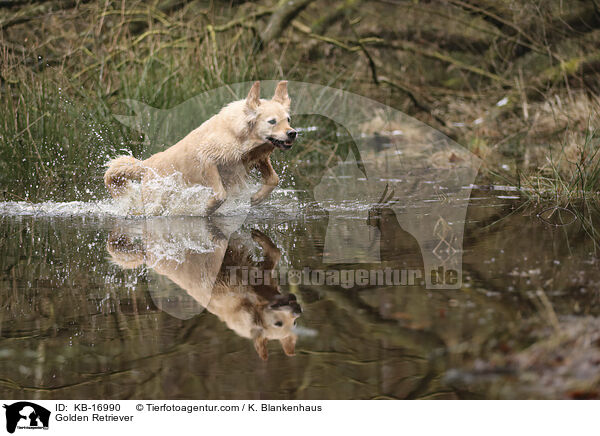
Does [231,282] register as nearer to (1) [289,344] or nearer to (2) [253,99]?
(1) [289,344]

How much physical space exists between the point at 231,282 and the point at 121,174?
3.20 metres

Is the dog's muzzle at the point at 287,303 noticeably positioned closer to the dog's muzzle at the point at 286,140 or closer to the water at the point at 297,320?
the water at the point at 297,320

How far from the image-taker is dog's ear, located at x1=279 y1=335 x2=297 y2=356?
3.09m

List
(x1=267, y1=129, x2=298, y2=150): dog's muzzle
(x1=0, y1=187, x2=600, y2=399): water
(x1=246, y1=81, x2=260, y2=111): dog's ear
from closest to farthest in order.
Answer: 1. (x1=0, y1=187, x2=600, y2=399): water
2. (x1=267, y1=129, x2=298, y2=150): dog's muzzle
3. (x1=246, y1=81, x2=260, y2=111): dog's ear

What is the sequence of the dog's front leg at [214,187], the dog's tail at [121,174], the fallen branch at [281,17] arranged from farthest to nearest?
the fallen branch at [281,17]
the dog's tail at [121,174]
the dog's front leg at [214,187]

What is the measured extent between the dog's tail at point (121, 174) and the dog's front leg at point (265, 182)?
1186 mm

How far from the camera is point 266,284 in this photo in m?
4.09

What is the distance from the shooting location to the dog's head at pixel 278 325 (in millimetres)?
3145

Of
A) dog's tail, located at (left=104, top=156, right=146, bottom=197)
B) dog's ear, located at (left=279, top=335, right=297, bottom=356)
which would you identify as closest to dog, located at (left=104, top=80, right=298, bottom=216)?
dog's tail, located at (left=104, top=156, right=146, bottom=197)

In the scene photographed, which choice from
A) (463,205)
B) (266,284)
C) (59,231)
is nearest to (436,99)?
(463,205)

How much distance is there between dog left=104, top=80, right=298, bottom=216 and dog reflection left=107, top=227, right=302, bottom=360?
97cm
